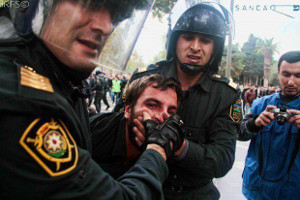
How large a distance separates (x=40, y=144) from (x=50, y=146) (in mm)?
23

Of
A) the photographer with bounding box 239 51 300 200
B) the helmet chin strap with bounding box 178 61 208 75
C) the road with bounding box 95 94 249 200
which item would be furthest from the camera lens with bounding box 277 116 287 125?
the road with bounding box 95 94 249 200

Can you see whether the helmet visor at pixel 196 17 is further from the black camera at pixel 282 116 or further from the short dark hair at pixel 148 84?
the black camera at pixel 282 116

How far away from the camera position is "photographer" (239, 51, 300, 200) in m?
1.61

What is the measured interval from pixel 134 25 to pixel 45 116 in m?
0.61

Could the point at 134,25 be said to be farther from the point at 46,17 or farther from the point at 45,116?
the point at 45,116

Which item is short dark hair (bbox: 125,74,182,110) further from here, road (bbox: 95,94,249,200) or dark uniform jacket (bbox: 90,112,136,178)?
road (bbox: 95,94,249,200)

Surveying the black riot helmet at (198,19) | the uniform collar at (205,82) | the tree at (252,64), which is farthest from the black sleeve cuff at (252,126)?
the tree at (252,64)

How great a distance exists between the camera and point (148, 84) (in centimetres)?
130

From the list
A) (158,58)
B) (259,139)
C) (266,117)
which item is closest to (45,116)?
(158,58)

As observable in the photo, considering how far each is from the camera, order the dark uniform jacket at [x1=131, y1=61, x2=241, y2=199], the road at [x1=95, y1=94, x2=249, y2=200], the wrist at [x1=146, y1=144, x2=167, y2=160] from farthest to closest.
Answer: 1. the road at [x1=95, y1=94, x2=249, y2=200]
2. the dark uniform jacket at [x1=131, y1=61, x2=241, y2=199]
3. the wrist at [x1=146, y1=144, x2=167, y2=160]

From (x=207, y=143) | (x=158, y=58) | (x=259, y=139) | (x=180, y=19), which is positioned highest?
(x=180, y=19)

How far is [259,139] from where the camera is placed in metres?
1.86

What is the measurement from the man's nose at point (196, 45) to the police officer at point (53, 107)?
0.53 meters

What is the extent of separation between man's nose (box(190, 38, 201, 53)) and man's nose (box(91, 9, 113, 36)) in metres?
0.65
